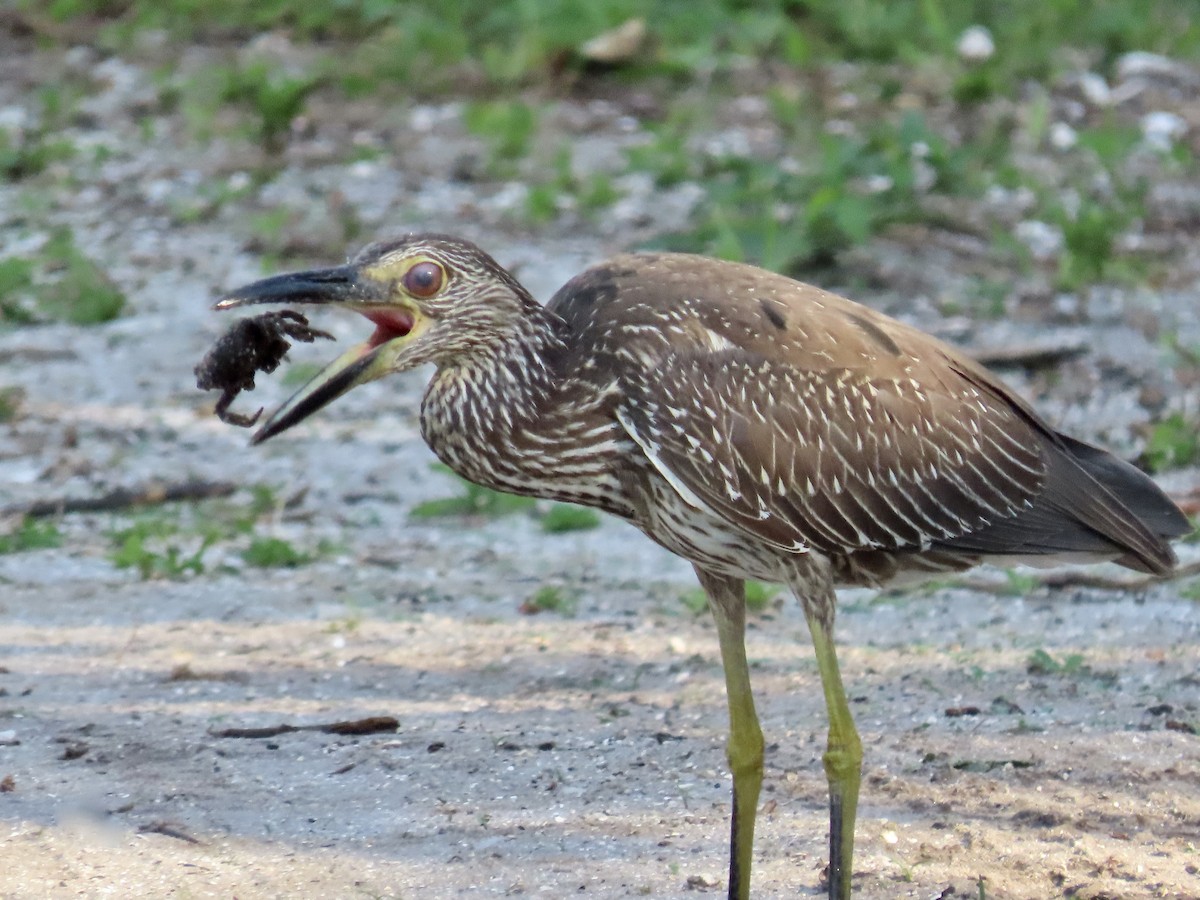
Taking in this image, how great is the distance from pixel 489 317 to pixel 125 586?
2.81 m

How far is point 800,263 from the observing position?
9648mm

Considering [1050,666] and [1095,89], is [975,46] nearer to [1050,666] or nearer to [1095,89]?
[1095,89]

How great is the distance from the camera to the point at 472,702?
5.95 meters

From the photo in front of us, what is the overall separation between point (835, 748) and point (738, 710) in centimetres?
30

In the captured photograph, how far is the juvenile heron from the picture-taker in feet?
14.8

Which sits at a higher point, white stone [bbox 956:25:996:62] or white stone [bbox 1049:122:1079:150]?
white stone [bbox 956:25:996:62]

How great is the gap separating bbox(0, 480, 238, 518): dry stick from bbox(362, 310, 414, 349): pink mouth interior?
10.8ft

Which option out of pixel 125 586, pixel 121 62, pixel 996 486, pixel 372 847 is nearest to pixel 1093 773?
pixel 996 486

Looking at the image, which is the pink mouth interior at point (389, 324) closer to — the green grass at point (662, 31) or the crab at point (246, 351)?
the crab at point (246, 351)

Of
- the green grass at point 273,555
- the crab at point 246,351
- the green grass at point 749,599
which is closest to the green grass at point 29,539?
the green grass at point 273,555

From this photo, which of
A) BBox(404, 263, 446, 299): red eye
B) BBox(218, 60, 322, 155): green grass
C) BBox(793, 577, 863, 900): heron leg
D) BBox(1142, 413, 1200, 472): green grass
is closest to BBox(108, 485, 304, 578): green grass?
BBox(404, 263, 446, 299): red eye

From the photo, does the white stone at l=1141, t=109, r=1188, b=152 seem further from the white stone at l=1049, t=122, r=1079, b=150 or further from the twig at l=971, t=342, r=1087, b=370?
the twig at l=971, t=342, r=1087, b=370

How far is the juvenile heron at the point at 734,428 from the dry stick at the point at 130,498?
10.7ft

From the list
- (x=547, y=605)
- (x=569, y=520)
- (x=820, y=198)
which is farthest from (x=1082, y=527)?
(x=820, y=198)
